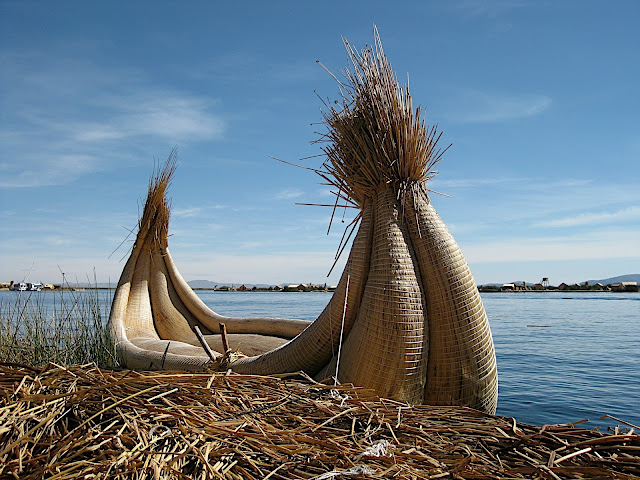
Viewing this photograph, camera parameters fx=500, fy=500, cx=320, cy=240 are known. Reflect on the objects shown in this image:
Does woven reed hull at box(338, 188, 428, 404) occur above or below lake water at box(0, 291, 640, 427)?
above

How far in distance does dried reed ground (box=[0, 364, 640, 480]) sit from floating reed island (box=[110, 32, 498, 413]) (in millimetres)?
1062

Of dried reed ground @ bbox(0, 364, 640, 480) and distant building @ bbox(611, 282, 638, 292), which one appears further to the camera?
distant building @ bbox(611, 282, 638, 292)

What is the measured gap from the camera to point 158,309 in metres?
5.37

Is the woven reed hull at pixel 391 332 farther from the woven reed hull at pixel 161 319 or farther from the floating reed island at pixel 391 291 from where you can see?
the woven reed hull at pixel 161 319

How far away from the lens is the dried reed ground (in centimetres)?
98

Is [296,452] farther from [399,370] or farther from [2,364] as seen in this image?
[399,370]

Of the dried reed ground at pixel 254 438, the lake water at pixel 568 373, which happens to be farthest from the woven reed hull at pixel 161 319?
the dried reed ground at pixel 254 438

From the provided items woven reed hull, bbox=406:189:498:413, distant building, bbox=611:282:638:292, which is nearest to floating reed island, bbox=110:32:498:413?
woven reed hull, bbox=406:189:498:413

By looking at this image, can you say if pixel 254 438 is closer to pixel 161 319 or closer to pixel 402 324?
pixel 402 324

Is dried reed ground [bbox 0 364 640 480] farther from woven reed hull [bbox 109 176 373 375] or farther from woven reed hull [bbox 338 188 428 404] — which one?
woven reed hull [bbox 109 176 373 375]

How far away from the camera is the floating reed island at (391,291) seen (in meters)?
2.53

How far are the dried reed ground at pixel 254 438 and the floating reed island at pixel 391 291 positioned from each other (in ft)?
3.48

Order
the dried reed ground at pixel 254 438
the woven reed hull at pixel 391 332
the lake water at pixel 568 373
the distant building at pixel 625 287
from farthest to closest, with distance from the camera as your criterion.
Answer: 1. the distant building at pixel 625 287
2. the lake water at pixel 568 373
3. the woven reed hull at pixel 391 332
4. the dried reed ground at pixel 254 438

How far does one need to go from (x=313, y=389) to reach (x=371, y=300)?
120 cm
